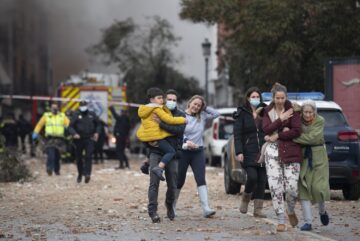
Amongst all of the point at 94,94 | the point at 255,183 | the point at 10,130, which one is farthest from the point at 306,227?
the point at 94,94

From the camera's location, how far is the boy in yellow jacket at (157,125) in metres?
13.4

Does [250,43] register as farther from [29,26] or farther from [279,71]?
[29,26]

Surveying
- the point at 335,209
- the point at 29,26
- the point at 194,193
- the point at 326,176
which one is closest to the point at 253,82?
the point at 29,26

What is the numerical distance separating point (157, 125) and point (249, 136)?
1149 mm

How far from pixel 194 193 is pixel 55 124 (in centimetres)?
661

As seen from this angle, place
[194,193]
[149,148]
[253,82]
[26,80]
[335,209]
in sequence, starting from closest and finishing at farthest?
[149,148]
[335,209]
[194,193]
[253,82]
[26,80]

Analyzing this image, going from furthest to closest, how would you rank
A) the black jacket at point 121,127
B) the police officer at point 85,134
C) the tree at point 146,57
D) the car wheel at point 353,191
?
the tree at point 146,57 → the black jacket at point 121,127 → the police officer at point 85,134 → the car wheel at point 353,191

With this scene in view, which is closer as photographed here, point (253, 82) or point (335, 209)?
point (335, 209)

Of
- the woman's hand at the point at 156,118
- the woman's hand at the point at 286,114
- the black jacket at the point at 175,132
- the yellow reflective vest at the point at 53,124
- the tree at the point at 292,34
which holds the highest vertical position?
the tree at the point at 292,34

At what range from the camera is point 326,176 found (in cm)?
1222

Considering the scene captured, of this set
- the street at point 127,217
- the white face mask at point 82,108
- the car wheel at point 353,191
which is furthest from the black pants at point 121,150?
the car wheel at point 353,191

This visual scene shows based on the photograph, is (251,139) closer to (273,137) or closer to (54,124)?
(273,137)

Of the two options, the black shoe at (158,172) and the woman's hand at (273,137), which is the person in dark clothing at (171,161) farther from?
the woman's hand at (273,137)

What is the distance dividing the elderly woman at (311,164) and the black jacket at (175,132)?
5.95 ft
